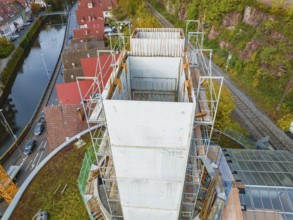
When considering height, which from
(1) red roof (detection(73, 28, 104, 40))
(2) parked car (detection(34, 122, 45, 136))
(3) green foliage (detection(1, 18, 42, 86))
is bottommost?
(2) parked car (detection(34, 122, 45, 136))

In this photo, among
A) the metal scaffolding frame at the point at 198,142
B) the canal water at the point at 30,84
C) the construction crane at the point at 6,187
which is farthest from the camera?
the canal water at the point at 30,84

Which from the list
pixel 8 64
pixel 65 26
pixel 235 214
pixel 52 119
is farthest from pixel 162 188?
pixel 65 26

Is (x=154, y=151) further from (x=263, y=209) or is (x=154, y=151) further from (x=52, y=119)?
(x=52, y=119)

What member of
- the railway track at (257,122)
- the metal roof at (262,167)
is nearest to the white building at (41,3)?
the railway track at (257,122)

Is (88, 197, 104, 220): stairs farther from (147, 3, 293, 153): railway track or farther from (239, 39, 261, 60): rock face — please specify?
(239, 39, 261, 60): rock face

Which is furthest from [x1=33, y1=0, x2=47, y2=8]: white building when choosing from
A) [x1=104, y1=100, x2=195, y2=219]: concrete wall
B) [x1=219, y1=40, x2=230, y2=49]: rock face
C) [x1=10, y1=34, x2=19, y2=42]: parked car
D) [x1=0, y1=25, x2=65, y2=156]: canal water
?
[x1=104, y1=100, x2=195, y2=219]: concrete wall

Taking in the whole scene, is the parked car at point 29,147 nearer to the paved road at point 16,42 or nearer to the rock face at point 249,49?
the paved road at point 16,42
